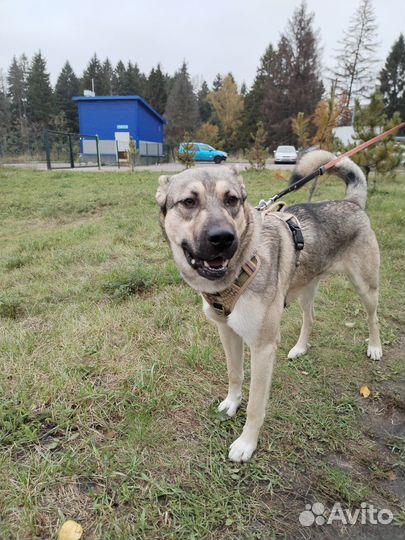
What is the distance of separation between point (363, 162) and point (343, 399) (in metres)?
10.7

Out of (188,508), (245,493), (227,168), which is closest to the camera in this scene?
(188,508)

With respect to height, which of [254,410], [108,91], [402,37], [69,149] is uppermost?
[402,37]

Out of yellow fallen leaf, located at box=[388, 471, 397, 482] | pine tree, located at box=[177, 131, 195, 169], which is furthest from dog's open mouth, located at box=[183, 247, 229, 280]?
pine tree, located at box=[177, 131, 195, 169]

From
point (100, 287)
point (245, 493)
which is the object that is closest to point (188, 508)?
point (245, 493)

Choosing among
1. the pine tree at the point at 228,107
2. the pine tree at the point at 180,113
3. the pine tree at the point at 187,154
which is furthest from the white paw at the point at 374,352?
the pine tree at the point at 180,113

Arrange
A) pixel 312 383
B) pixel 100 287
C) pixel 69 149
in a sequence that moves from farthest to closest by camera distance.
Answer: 1. pixel 69 149
2. pixel 100 287
3. pixel 312 383

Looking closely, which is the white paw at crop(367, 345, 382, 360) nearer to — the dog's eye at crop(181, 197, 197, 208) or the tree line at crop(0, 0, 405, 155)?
the dog's eye at crop(181, 197, 197, 208)

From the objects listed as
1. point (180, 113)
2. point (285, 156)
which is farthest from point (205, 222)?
point (180, 113)

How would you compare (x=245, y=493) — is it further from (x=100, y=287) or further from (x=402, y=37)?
(x=402, y=37)

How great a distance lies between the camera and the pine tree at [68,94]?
62.8 m

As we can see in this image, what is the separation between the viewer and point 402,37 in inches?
2219

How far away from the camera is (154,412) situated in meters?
2.60

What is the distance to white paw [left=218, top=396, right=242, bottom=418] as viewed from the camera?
2715mm

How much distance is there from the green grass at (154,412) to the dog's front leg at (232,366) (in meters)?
0.10
